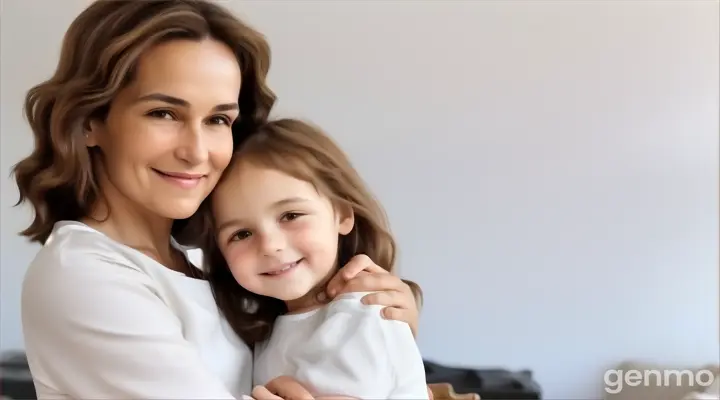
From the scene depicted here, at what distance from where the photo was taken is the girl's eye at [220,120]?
3.38ft

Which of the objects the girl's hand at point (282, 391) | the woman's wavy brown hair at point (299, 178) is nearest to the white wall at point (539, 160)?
the woman's wavy brown hair at point (299, 178)

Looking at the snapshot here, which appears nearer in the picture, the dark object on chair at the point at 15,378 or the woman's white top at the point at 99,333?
the woman's white top at the point at 99,333

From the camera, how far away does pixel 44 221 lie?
103cm

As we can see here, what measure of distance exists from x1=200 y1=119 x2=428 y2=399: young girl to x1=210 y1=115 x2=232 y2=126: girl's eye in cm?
4

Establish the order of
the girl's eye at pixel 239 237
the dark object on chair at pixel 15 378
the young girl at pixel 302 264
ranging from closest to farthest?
the young girl at pixel 302 264, the girl's eye at pixel 239 237, the dark object on chair at pixel 15 378

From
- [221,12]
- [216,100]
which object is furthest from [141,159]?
[221,12]

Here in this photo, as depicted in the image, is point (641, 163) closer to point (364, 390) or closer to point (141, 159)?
point (364, 390)

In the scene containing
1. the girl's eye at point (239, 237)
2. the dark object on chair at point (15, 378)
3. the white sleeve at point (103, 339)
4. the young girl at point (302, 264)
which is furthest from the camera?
the dark object on chair at point (15, 378)

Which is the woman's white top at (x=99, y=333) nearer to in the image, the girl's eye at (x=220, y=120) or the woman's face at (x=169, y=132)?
the woman's face at (x=169, y=132)

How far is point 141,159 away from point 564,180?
2.56ft

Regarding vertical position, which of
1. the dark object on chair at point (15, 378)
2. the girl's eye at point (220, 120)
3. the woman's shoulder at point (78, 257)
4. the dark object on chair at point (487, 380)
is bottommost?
the dark object on chair at point (487, 380)

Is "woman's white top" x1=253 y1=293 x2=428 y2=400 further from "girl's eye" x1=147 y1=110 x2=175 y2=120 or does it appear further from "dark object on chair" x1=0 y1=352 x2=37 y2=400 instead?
"dark object on chair" x1=0 y1=352 x2=37 y2=400

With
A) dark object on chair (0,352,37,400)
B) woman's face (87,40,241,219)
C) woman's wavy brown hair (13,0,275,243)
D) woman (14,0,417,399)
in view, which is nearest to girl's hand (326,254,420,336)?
woman (14,0,417,399)

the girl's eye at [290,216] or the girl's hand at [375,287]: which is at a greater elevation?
the girl's eye at [290,216]
